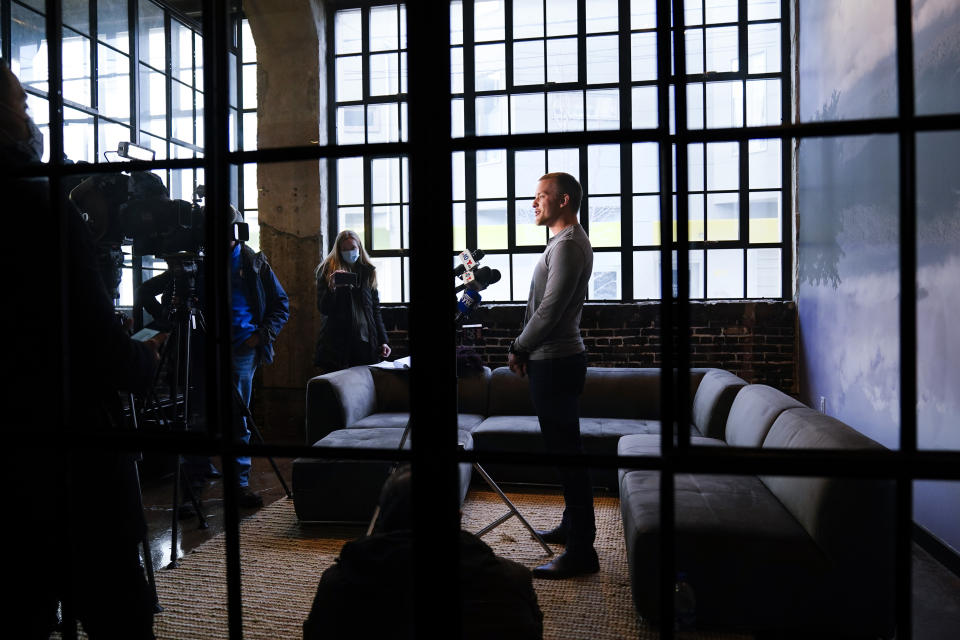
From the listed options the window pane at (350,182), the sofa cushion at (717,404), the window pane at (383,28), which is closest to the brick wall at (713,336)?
the sofa cushion at (717,404)

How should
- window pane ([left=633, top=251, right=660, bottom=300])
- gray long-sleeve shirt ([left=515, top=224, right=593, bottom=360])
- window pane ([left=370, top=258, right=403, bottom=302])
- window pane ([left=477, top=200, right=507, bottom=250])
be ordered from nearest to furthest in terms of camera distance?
gray long-sleeve shirt ([left=515, top=224, right=593, bottom=360]), window pane ([left=633, top=251, right=660, bottom=300]), window pane ([left=477, top=200, right=507, bottom=250]), window pane ([left=370, top=258, right=403, bottom=302])

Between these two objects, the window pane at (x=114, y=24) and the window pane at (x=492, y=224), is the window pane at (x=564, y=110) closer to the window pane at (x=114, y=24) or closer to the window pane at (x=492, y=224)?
the window pane at (x=492, y=224)

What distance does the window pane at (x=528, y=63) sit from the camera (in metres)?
5.46

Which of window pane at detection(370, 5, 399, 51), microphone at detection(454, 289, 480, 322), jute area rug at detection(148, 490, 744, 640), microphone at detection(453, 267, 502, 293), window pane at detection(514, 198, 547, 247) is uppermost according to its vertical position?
window pane at detection(370, 5, 399, 51)

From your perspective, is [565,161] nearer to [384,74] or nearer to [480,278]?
[384,74]

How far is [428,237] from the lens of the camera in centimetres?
76

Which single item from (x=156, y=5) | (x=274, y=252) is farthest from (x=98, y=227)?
(x=156, y=5)

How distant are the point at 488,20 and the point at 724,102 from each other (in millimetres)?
2172

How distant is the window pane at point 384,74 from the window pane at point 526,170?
1.35m

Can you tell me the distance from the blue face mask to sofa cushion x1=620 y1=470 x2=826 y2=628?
→ 2.71 m

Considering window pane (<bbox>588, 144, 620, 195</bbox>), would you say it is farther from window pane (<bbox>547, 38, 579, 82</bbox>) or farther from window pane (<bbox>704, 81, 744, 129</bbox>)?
window pane (<bbox>704, 81, 744, 129</bbox>)

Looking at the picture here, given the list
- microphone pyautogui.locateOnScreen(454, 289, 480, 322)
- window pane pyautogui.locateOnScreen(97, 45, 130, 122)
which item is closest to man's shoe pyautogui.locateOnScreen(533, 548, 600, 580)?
microphone pyautogui.locateOnScreen(454, 289, 480, 322)

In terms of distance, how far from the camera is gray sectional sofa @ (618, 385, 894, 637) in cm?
192

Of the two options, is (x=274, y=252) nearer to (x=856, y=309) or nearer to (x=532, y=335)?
(x=532, y=335)
